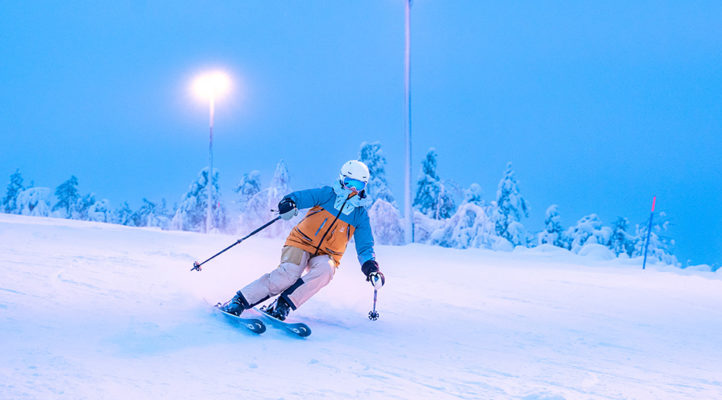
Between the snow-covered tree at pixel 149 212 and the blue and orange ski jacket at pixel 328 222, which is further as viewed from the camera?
the snow-covered tree at pixel 149 212

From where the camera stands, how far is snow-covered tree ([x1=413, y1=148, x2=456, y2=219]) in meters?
32.1

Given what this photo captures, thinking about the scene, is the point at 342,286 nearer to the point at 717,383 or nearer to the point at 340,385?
the point at 340,385

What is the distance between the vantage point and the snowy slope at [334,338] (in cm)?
282

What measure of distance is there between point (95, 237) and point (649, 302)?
888 centimetres

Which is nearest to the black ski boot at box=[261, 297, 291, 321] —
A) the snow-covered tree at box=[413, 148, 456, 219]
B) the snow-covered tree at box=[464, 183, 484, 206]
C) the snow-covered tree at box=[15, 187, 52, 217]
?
the snow-covered tree at box=[464, 183, 484, 206]

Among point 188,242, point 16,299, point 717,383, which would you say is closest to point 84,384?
point 16,299

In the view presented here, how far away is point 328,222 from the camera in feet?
15.2

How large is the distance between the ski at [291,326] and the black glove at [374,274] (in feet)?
2.56

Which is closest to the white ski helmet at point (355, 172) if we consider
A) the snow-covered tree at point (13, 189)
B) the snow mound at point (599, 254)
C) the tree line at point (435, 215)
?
the snow mound at point (599, 254)

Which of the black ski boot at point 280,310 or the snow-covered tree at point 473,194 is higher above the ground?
the snow-covered tree at point 473,194

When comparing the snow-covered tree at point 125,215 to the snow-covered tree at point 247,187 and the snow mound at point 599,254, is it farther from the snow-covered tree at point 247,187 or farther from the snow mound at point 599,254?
the snow mound at point 599,254

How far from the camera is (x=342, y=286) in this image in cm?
664

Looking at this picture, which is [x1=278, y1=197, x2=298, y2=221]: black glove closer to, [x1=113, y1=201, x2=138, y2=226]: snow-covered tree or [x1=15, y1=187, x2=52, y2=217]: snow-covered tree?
[x1=15, y1=187, x2=52, y2=217]: snow-covered tree

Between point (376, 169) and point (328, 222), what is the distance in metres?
27.9
